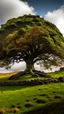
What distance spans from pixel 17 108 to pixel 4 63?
37.9 meters

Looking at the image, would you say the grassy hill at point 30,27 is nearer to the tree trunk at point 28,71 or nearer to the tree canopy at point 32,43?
the tree canopy at point 32,43

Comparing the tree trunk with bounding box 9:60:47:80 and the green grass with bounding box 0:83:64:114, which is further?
the tree trunk with bounding box 9:60:47:80

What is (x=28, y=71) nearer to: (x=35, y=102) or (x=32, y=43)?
(x=32, y=43)

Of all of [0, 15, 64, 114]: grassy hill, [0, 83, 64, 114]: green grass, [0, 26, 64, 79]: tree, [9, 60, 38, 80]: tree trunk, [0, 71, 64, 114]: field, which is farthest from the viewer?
[9, 60, 38, 80]: tree trunk

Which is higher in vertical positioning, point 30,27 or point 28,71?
point 30,27

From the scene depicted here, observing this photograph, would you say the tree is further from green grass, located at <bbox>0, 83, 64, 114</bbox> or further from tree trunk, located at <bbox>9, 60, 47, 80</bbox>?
green grass, located at <bbox>0, 83, 64, 114</bbox>

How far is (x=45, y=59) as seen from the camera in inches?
2635

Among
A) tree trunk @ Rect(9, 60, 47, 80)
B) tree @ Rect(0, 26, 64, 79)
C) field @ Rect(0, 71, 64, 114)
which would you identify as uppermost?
tree @ Rect(0, 26, 64, 79)

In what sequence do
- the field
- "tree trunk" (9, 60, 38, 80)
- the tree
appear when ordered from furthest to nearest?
"tree trunk" (9, 60, 38, 80), the tree, the field

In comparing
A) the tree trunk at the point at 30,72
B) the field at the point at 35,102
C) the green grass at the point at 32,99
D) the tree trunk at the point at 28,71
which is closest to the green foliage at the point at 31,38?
the tree trunk at the point at 28,71

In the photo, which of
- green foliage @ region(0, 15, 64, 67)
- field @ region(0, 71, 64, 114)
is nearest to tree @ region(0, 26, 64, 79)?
green foliage @ region(0, 15, 64, 67)

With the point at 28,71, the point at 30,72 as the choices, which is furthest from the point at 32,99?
the point at 28,71

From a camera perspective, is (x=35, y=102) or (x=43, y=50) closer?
(x=35, y=102)

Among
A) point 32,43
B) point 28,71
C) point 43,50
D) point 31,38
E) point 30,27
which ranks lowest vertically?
point 28,71
